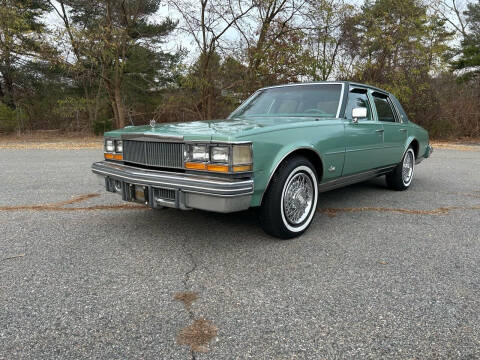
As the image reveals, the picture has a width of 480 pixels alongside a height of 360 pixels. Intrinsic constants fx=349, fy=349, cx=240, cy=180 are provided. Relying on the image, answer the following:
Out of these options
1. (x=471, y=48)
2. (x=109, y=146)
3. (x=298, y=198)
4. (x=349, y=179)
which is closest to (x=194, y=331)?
(x=298, y=198)

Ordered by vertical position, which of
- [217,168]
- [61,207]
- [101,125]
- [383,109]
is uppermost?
[101,125]

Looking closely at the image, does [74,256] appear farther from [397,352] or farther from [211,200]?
[397,352]

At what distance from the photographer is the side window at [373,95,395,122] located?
4.62 meters

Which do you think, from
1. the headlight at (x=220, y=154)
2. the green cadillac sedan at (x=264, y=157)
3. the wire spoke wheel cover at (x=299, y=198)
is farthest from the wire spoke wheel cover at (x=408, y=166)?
the headlight at (x=220, y=154)

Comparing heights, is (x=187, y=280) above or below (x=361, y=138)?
below

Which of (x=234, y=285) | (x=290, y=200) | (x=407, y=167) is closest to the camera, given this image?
(x=234, y=285)

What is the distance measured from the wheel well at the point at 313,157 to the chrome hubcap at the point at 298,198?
188mm

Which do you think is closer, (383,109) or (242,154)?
(242,154)

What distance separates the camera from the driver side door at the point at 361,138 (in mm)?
3740

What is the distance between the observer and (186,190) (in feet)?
8.61

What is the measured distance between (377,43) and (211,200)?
1443 centimetres

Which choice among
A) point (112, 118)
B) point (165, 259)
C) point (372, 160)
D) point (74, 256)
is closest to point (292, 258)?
point (165, 259)

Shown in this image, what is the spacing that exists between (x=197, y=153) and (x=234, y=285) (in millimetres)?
1022

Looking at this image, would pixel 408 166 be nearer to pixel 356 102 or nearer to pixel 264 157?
pixel 356 102
